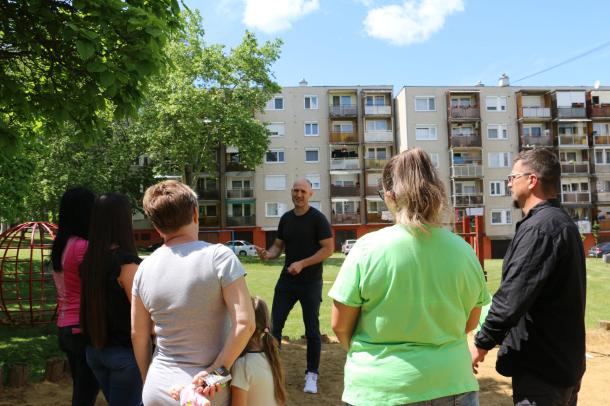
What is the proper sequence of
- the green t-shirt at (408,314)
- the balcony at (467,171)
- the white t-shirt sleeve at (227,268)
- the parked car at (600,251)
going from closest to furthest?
the green t-shirt at (408,314) → the white t-shirt sleeve at (227,268) → the parked car at (600,251) → the balcony at (467,171)

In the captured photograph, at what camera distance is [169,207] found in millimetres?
2713

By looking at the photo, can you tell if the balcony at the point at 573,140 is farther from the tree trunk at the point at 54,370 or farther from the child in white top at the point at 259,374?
the child in white top at the point at 259,374

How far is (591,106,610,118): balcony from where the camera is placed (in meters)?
53.7

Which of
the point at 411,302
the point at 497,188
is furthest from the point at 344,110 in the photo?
the point at 411,302

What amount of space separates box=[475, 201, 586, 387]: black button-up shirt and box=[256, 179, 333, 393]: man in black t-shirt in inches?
110

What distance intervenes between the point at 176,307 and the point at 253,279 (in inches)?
766

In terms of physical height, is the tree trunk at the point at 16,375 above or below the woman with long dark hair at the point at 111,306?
below

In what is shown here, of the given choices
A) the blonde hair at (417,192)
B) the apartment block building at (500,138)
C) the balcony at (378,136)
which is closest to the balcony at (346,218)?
the balcony at (378,136)

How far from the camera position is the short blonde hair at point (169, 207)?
272 centimetres

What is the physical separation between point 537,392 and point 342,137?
50.4 meters

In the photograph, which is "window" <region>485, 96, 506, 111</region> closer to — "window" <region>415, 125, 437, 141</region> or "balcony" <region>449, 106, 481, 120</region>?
"balcony" <region>449, 106, 481, 120</region>

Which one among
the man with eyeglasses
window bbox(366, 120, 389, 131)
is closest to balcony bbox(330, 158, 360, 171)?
window bbox(366, 120, 389, 131)

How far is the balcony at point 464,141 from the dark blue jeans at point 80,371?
51.8m

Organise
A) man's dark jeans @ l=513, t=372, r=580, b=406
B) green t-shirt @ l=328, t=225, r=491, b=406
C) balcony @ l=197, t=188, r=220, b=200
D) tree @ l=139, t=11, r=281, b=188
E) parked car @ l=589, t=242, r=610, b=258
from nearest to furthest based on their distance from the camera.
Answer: green t-shirt @ l=328, t=225, r=491, b=406
man's dark jeans @ l=513, t=372, r=580, b=406
tree @ l=139, t=11, r=281, b=188
parked car @ l=589, t=242, r=610, b=258
balcony @ l=197, t=188, r=220, b=200
